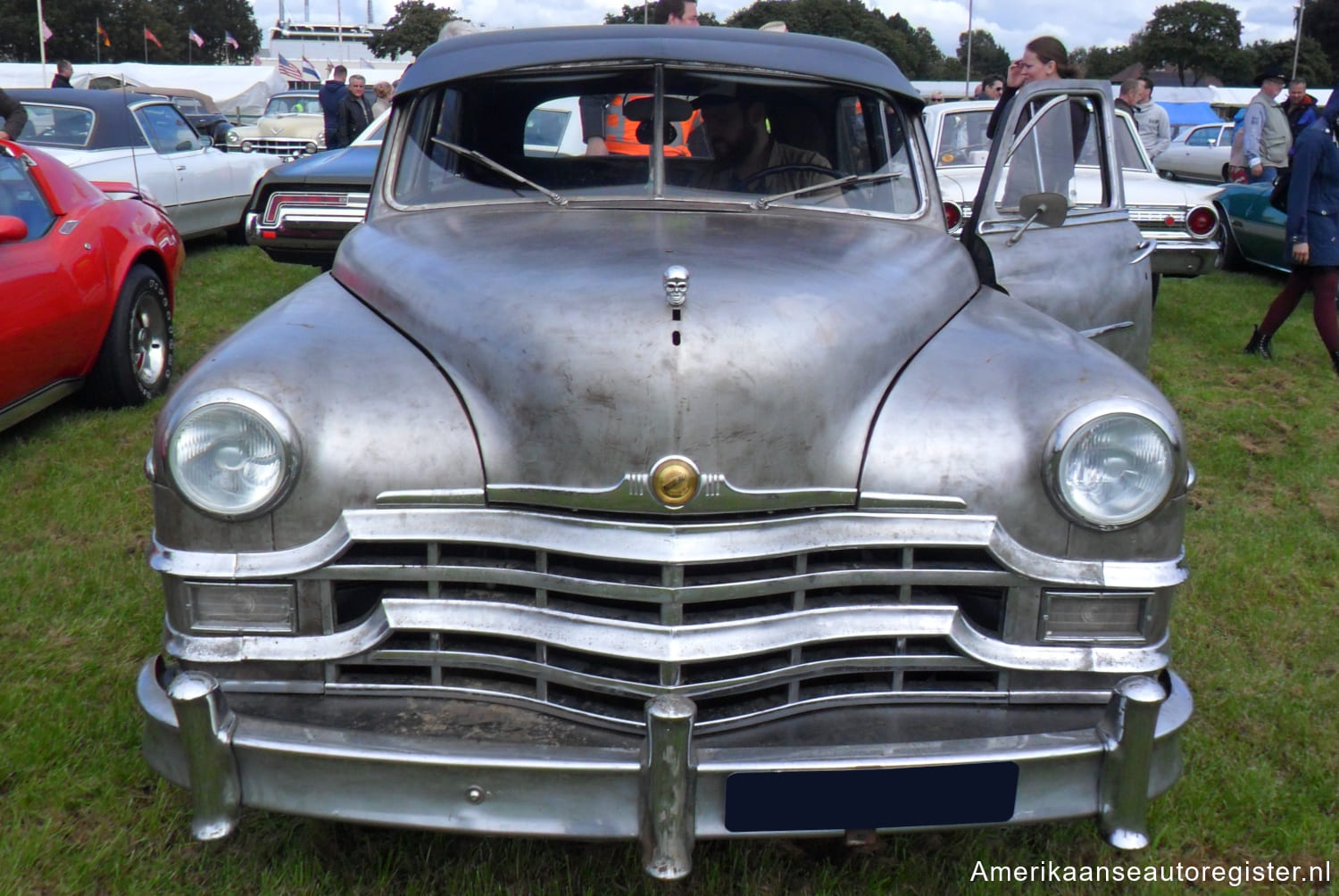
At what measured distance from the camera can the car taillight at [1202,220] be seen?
849 centimetres

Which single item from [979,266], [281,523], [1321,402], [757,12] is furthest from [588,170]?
[757,12]

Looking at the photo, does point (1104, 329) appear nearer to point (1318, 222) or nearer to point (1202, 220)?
point (1318, 222)

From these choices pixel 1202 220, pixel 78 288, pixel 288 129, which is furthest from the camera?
pixel 288 129

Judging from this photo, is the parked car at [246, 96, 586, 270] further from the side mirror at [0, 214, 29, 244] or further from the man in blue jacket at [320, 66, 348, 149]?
the man in blue jacket at [320, 66, 348, 149]

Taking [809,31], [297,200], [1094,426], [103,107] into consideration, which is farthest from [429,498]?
[809,31]

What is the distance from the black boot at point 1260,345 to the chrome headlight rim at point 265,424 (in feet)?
25.0

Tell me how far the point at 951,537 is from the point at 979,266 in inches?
65.3

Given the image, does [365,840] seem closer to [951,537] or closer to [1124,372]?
[951,537]

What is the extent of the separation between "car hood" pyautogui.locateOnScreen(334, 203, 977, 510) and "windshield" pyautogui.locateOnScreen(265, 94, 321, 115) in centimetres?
2225

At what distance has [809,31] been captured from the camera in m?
56.1

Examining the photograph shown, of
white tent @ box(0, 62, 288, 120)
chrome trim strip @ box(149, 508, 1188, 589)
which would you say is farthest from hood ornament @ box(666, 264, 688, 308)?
white tent @ box(0, 62, 288, 120)

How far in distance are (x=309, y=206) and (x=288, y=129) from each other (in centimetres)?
1470

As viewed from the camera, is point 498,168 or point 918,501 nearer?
point 918,501

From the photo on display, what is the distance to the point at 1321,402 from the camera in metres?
7.08
